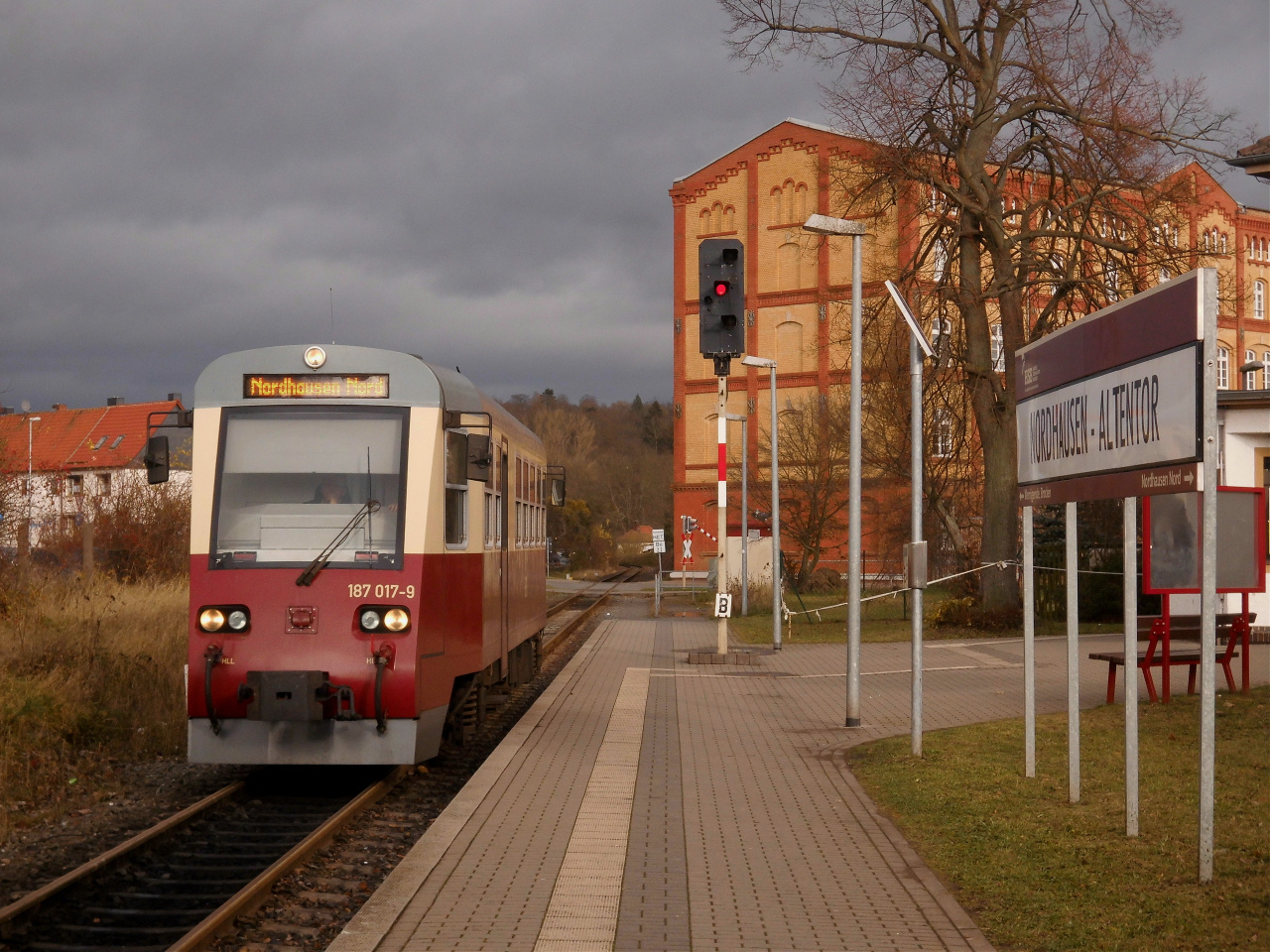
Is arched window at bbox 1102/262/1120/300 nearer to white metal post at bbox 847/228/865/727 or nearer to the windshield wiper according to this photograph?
white metal post at bbox 847/228/865/727

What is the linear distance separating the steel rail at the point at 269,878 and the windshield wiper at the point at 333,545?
63.4 inches

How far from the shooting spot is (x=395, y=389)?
9.85 meters

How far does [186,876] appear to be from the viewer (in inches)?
294

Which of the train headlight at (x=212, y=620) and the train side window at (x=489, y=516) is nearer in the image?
the train headlight at (x=212, y=620)

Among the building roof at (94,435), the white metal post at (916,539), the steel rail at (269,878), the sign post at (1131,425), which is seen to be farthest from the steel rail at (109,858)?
the building roof at (94,435)

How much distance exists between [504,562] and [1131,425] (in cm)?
694

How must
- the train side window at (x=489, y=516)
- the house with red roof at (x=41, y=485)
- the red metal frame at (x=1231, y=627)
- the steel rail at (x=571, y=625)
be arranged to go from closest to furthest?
the train side window at (x=489, y=516) < the red metal frame at (x=1231, y=627) < the house with red roof at (x=41, y=485) < the steel rail at (x=571, y=625)

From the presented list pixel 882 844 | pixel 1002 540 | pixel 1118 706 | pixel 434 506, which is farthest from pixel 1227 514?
pixel 1002 540

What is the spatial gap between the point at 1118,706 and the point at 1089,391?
6562 mm

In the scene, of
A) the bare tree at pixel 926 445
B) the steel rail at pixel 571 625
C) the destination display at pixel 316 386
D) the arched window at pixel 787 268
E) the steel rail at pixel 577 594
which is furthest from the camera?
the arched window at pixel 787 268

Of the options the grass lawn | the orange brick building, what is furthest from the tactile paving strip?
the orange brick building

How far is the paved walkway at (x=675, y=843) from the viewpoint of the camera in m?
6.13

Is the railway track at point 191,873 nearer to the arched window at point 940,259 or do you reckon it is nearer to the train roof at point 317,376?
the train roof at point 317,376

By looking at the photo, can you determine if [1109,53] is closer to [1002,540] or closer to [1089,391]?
[1002,540]
